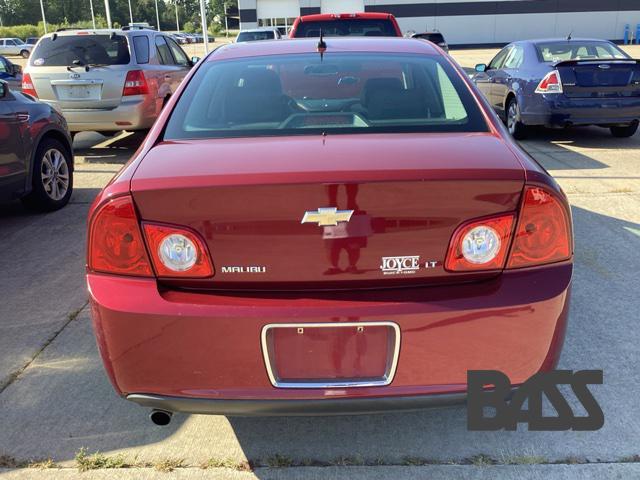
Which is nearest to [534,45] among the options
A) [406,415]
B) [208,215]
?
[406,415]

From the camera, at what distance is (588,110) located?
8555 millimetres

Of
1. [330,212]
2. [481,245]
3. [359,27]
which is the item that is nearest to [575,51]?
[359,27]

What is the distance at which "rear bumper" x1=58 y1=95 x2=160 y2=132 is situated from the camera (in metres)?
8.43

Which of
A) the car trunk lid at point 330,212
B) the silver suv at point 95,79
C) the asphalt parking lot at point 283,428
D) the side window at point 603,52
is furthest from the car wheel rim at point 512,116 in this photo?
the car trunk lid at point 330,212

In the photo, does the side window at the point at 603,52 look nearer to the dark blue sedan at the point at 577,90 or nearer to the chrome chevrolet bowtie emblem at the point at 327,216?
the dark blue sedan at the point at 577,90

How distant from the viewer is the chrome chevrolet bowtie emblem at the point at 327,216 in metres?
2.05

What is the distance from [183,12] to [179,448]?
14011 centimetres

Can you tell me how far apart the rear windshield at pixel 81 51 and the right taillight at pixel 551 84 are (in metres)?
5.80

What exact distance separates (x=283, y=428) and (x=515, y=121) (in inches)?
312

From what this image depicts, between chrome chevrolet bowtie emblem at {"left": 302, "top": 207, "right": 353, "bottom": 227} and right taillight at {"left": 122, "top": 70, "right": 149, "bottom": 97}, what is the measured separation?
284 inches

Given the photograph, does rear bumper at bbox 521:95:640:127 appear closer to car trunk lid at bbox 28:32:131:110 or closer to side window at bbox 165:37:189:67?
side window at bbox 165:37:189:67

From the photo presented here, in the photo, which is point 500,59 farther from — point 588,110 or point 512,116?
point 588,110

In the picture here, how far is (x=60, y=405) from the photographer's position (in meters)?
2.92

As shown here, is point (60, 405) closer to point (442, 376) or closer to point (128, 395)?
point (128, 395)
